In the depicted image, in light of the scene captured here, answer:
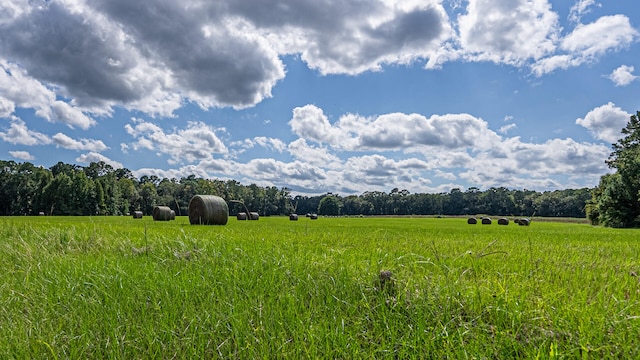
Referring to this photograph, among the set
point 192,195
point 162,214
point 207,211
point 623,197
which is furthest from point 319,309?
point 192,195

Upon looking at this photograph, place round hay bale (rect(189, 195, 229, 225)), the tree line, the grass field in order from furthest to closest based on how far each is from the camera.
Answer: the tree line
round hay bale (rect(189, 195, 229, 225))
the grass field

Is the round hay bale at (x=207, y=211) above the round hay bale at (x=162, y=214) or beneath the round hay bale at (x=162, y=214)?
above

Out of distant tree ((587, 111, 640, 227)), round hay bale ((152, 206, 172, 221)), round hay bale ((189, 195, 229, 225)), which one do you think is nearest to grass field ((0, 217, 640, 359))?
round hay bale ((189, 195, 229, 225))

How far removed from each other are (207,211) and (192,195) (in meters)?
106

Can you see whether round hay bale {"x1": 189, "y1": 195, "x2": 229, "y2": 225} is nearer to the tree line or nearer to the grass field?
the grass field

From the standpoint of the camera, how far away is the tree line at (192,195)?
85.5m

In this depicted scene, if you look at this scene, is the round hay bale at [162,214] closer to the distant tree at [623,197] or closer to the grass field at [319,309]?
the grass field at [319,309]

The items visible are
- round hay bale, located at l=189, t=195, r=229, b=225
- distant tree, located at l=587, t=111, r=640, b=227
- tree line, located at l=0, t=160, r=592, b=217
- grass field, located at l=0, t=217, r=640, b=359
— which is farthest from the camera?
tree line, located at l=0, t=160, r=592, b=217

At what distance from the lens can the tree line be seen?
281 feet

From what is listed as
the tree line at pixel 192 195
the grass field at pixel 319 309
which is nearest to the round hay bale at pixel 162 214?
the tree line at pixel 192 195

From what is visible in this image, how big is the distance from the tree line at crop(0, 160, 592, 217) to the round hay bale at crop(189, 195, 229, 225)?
95.2 feet

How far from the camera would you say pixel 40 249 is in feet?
21.6

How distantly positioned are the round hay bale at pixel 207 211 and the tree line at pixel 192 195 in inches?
1143

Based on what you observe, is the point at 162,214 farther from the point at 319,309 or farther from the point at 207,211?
the point at 319,309
